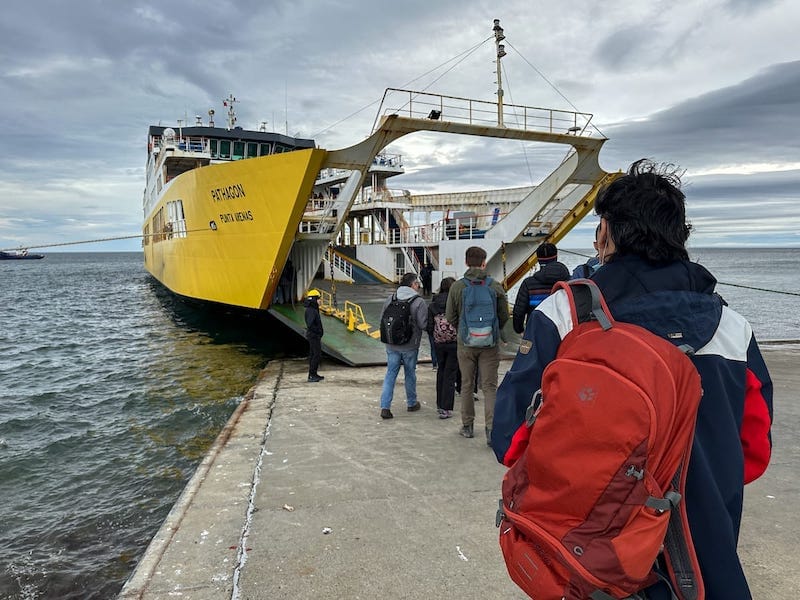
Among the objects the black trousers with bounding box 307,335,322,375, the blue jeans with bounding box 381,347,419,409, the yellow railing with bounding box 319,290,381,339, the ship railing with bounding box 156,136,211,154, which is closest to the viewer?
the blue jeans with bounding box 381,347,419,409

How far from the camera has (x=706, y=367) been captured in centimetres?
135

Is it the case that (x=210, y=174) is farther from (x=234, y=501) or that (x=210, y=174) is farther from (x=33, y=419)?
(x=234, y=501)

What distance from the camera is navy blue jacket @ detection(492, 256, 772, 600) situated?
134cm

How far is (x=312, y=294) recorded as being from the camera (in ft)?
26.9

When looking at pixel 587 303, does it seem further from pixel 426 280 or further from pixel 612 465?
pixel 426 280

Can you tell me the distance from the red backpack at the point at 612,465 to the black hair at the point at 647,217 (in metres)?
0.23

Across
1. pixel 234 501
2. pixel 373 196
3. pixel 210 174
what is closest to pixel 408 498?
pixel 234 501

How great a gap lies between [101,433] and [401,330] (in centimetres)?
473

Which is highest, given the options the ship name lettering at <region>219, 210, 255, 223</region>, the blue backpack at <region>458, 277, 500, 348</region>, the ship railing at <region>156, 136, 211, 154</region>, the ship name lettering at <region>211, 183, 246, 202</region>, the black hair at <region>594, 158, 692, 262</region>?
the ship railing at <region>156, 136, 211, 154</region>

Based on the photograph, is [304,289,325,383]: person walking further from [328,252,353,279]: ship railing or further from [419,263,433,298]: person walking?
[328,252,353,279]: ship railing

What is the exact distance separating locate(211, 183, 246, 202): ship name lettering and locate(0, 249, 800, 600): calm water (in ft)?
11.6

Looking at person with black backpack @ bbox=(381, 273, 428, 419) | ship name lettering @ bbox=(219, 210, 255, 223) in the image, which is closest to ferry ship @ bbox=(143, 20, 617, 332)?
ship name lettering @ bbox=(219, 210, 255, 223)

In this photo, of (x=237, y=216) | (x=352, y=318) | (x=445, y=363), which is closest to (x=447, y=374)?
(x=445, y=363)

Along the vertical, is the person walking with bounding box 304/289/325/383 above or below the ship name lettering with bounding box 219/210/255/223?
below
